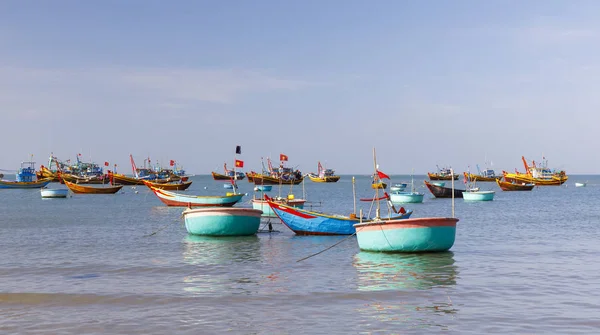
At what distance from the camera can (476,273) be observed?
21250 mm

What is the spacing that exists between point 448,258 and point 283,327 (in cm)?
1261

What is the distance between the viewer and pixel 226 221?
109 ft

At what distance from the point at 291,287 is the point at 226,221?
14900mm

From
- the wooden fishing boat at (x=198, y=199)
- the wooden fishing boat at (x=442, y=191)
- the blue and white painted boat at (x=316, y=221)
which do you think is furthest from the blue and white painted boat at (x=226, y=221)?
the wooden fishing boat at (x=442, y=191)

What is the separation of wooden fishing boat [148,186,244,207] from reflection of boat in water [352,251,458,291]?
27.1 metres

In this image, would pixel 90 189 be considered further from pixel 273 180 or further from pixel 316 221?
pixel 316 221

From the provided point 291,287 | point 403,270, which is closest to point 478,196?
point 403,270

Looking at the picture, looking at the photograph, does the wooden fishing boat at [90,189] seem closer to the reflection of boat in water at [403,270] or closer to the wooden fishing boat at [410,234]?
the reflection of boat in water at [403,270]

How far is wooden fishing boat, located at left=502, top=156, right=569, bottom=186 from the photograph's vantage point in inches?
5733

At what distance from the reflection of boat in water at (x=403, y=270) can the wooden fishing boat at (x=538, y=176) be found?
128204mm

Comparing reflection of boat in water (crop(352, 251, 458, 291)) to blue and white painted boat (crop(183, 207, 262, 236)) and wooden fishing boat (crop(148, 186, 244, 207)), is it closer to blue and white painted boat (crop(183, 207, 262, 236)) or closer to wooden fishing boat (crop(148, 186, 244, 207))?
blue and white painted boat (crop(183, 207, 262, 236))

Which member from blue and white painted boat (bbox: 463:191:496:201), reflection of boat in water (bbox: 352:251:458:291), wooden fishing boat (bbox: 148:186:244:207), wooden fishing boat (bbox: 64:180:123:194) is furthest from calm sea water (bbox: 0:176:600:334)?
wooden fishing boat (bbox: 64:180:123:194)

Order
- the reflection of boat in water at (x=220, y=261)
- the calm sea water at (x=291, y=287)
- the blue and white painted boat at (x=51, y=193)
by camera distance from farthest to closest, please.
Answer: the blue and white painted boat at (x=51, y=193)
the reflection of boat in water at (x=220, y=261)
the calm sea water at (x=291, y=287)

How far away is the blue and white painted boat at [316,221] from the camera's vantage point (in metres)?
31.6
